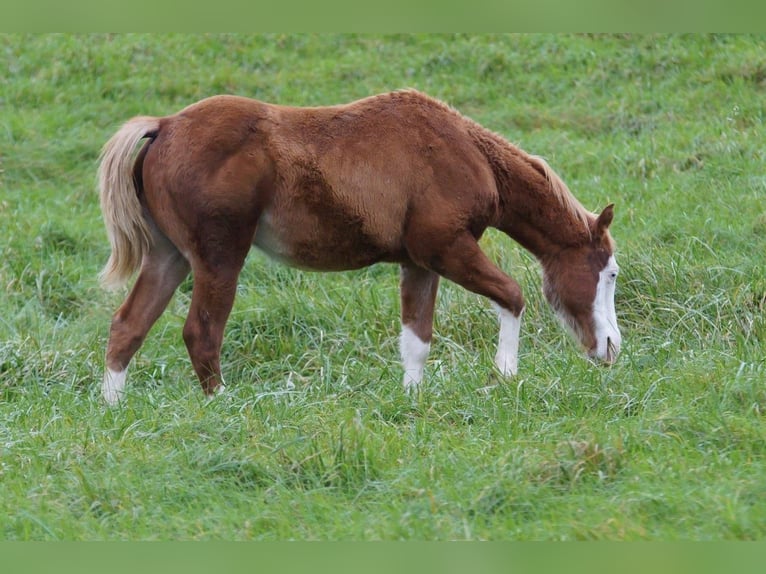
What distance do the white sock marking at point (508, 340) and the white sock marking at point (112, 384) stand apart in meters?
2.16

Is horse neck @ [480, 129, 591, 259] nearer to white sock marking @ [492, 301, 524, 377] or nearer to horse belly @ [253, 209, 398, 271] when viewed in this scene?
white sock marking @ [492, 301, 524, 377]

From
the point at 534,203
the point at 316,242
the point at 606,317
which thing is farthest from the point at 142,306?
the point at 606,317

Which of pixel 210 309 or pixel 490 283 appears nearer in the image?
pixel 210 309

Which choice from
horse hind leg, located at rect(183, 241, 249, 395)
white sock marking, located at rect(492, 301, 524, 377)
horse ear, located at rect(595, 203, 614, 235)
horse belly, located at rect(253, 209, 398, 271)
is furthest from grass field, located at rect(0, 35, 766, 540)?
horse ear, located at rect(595, 203, 614, 235)

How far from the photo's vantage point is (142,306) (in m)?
6.68

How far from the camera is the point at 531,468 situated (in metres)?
4.51

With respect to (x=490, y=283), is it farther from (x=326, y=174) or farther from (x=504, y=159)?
→ (x=326, y=174)

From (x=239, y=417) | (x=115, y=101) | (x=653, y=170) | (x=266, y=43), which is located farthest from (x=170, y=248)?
(x=266, y=43)

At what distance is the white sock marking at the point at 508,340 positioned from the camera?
21.7 feet

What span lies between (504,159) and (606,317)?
1140mm

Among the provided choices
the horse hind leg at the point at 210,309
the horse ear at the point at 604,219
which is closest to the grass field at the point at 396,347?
the horse hind leg at the point at 210,309

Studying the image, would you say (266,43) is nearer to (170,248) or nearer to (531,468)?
(170,248)

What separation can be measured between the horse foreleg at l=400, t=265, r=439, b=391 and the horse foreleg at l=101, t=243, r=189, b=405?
137 centimetres

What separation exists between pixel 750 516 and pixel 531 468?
0.87 metres
